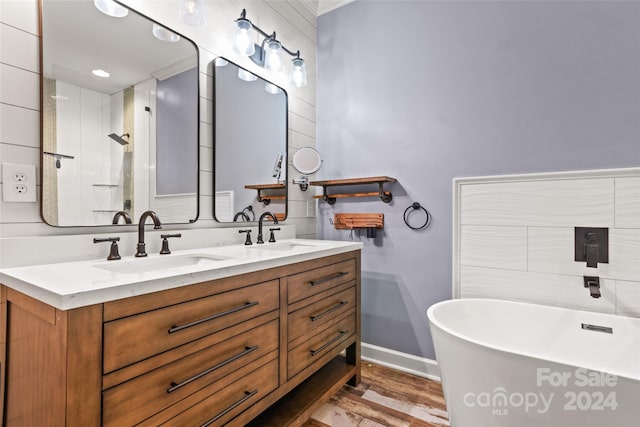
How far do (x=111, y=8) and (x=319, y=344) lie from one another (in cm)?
176

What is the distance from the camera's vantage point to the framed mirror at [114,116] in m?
1.19

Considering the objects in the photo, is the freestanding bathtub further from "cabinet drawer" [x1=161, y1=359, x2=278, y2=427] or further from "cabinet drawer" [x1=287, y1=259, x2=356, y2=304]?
"cabinet drawer" [x1=161, y1=359, x2=278, y2=427]

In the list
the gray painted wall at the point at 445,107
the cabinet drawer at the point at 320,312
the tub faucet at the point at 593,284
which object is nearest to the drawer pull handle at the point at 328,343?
the cabinet drawer at the point at 320,312

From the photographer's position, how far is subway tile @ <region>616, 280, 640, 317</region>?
1.54m

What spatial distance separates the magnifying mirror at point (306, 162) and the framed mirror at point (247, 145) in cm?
9

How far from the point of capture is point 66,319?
71 centimetres

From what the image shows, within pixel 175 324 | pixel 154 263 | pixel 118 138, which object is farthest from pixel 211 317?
pixel 118 138

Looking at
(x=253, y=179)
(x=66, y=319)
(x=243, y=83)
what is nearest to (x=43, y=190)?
(x=66, y=319)

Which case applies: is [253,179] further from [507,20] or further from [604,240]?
[604,240]

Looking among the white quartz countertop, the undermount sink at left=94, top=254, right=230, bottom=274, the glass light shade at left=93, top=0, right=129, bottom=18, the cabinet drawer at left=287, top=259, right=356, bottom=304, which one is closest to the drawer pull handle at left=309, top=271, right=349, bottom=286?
the cabinet drawer at left=287, top=259, right=356, bottom=304

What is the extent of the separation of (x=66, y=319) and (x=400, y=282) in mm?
1860

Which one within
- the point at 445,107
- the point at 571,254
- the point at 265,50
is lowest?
the point at 571,254

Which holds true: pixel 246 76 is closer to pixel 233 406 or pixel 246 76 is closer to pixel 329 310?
pixel 329 310

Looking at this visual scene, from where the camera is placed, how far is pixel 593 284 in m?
1.61
